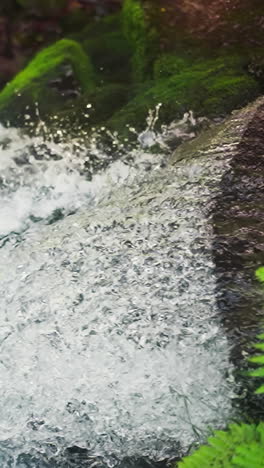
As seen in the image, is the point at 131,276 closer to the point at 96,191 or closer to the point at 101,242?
the point at 101,242

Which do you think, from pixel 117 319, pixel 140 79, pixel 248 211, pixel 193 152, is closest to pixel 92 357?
pixel 117 319

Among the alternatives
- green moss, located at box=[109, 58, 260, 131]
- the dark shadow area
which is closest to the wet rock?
the dark shadow area

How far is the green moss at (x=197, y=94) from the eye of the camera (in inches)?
151

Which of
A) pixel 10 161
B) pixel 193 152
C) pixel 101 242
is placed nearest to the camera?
pixel 101 242

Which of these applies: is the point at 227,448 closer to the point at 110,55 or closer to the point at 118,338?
the point at 118,338

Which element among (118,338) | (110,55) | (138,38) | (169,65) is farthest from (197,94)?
(118,338)

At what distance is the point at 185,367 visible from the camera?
7.11 feet

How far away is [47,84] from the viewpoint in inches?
175

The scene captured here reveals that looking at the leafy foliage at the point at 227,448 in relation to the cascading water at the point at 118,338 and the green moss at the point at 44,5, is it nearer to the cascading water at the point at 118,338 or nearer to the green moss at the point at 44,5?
the cascading water at the point at 118,338

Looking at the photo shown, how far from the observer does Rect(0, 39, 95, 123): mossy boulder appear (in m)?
4.37

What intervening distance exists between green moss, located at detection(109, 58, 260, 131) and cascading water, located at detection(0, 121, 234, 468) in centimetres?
102

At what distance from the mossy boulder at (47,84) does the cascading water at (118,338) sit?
168 cm

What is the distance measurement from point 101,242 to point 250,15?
2190 mm

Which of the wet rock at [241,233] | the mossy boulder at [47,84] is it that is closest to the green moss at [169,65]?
the mossy boulder at [47,84]
